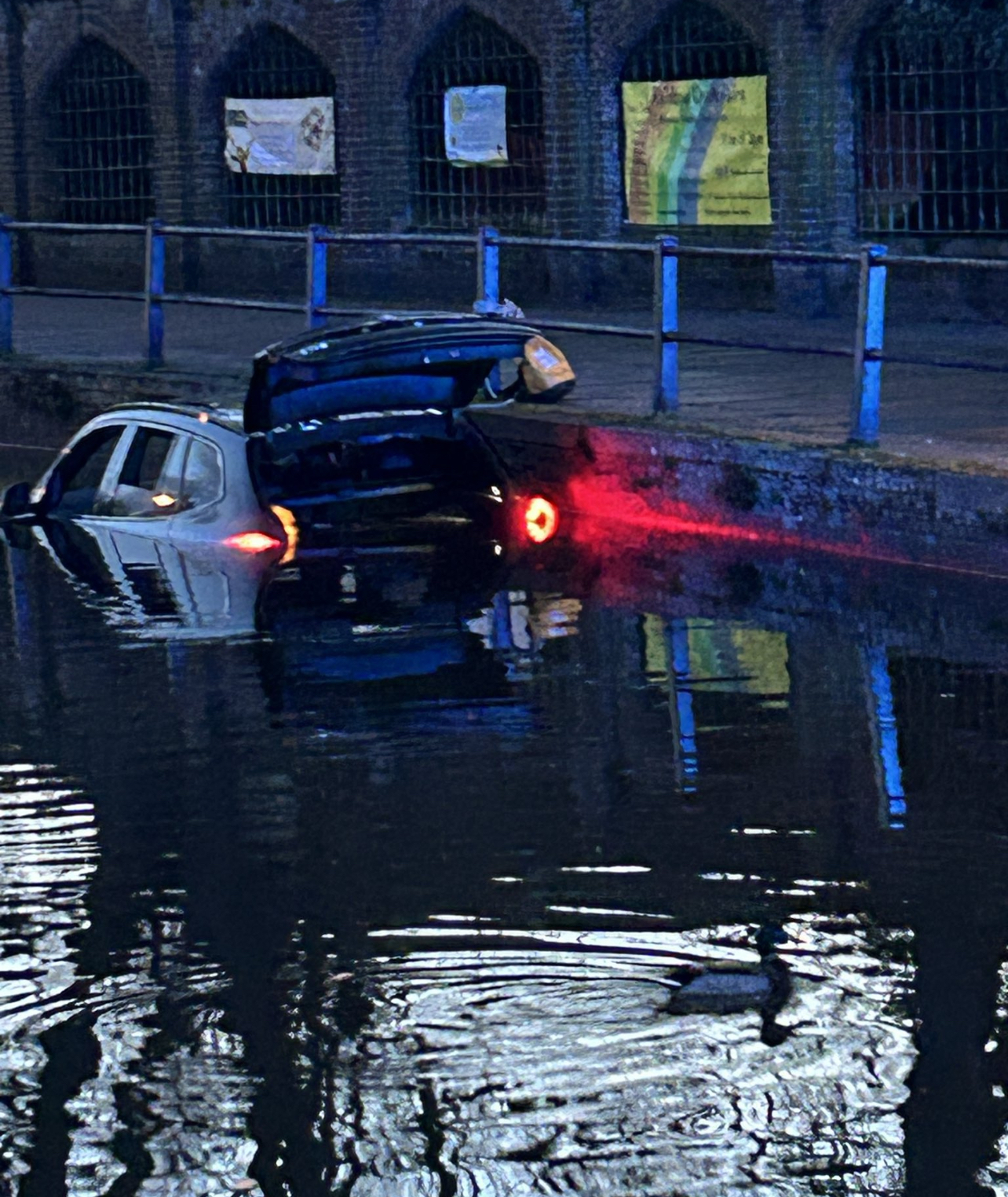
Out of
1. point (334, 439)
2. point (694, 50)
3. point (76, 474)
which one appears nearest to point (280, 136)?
point (694, 50)

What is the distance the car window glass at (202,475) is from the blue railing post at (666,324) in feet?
9.30

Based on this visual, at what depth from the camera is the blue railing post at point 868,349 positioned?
12.7 m

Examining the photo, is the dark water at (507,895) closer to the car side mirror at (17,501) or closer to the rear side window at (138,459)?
the rear side window at (138,459)

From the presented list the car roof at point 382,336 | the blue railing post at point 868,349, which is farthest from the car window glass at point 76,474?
the blue railing post at point 868,349

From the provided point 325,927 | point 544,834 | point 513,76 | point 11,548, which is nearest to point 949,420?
point 11,548

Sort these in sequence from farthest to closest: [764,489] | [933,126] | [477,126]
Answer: [477,126]
[933,126]
[764,489]

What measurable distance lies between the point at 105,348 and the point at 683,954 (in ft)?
49.5

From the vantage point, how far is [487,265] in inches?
627

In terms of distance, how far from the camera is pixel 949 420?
13977 millimetres

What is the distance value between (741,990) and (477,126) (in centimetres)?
2040

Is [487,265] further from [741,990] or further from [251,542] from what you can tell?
[741,990]

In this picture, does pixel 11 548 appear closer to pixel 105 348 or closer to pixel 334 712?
pixel 334 712

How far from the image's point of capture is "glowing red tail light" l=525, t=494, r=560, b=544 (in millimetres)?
13461

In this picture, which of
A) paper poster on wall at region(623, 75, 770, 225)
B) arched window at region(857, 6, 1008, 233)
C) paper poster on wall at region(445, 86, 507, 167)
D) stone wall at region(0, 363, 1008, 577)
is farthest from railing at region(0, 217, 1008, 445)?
paper poster on wall at region(445, 86, 507, 167)
